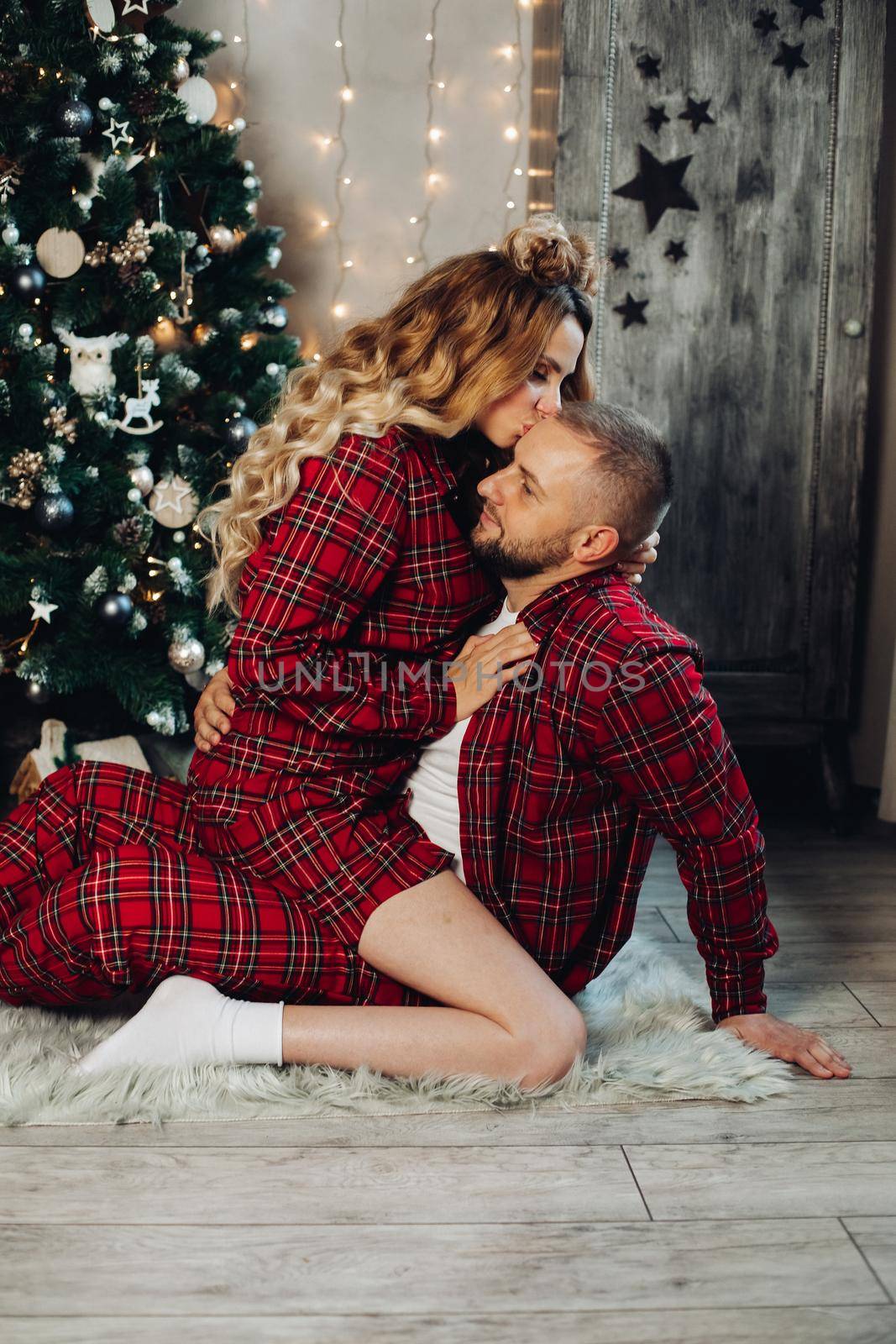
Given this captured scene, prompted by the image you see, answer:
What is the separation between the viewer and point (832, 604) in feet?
8.59

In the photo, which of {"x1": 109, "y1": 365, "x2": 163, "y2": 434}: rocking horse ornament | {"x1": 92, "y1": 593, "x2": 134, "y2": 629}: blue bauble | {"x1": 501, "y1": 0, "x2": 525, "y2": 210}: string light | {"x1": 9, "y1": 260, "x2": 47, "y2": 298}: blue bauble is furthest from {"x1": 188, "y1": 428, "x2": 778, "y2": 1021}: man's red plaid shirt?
{"x1": 501, "y1": 0, "x2": 525, "y2": 210}: string light

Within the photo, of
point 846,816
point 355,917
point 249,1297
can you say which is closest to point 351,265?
point 846,816

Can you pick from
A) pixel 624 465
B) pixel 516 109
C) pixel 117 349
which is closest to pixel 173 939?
pixel 624 465

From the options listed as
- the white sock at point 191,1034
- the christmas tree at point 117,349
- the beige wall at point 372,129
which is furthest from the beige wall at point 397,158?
the white sock at point 191,1034

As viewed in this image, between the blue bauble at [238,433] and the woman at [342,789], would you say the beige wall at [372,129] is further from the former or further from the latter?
the woman at [342,789]

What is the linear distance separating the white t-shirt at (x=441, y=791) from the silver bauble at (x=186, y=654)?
845 mm

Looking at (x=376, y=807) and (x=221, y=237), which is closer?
(x=376, y=807)

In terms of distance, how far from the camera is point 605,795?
1.47m

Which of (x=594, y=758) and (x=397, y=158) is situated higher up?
(x=397, y=158)

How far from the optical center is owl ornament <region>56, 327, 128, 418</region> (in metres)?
2.24

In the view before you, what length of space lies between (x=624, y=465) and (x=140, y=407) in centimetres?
117

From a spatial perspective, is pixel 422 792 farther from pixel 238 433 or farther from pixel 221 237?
pixel 221 237

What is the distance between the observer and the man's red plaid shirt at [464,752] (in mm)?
1398

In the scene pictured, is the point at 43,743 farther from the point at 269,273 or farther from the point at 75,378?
the point at 269,273
